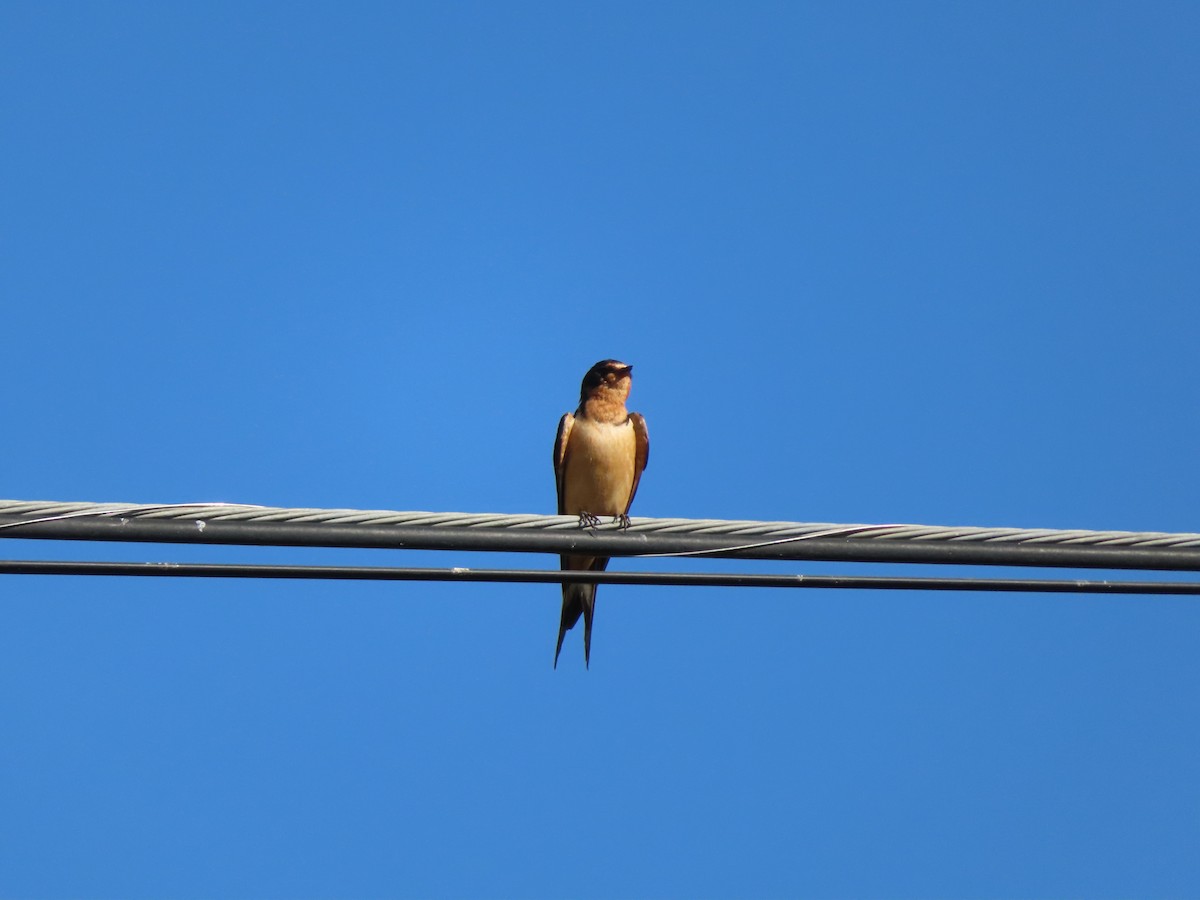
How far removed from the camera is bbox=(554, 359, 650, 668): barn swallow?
34.4 ft

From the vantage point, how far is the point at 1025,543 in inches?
190

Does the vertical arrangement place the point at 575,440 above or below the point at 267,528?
above

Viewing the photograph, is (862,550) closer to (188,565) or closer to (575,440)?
(188,565)

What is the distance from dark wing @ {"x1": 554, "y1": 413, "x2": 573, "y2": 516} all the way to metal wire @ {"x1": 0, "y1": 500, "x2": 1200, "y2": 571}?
5700mm

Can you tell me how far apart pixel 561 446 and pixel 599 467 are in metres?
0.41

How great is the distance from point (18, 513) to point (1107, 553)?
145 inches

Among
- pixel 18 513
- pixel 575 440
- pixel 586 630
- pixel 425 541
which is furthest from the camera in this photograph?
pixel 575 440

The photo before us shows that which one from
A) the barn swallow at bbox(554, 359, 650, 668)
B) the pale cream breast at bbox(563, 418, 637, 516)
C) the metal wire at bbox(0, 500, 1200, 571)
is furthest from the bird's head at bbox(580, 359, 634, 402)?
the metal wire at bbox(0, 500, 1200, 571)

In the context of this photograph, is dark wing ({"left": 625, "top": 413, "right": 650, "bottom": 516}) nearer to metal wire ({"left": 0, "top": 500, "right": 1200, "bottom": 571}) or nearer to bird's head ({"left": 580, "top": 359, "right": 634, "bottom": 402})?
bird's head ({"left": 580, "top": 359, "right": 634, "bottom": 402})

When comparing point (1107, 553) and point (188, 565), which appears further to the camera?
point (1107, 553)

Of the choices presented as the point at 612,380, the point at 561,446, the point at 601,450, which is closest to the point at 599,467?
the point at 601,450

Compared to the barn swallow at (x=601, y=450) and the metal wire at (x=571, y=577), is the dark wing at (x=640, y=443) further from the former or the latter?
the metal wire at (x=571, y=577)

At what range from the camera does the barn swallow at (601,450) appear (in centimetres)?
1049

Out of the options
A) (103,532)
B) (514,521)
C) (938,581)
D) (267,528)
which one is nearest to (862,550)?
(938,581)
